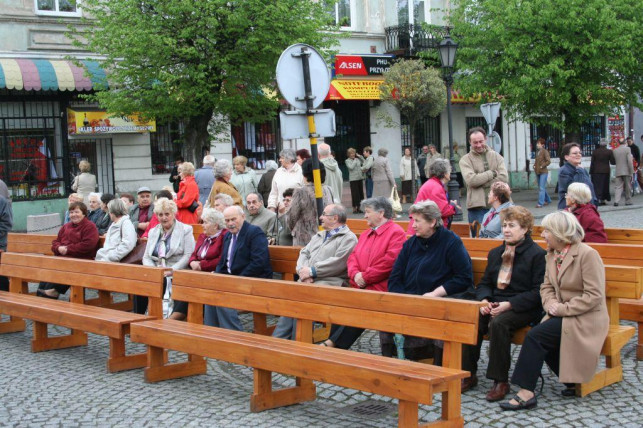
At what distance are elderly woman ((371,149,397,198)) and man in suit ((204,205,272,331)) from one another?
14325 millimetres

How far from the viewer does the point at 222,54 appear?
2112 centimetres

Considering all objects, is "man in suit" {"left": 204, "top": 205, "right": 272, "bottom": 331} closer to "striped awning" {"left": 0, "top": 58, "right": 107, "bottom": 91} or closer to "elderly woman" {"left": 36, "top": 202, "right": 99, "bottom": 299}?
"elderly woman" {"left": 36, "top": 202, "right": 99, "bottom": 299}

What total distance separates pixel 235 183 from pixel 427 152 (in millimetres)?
14186

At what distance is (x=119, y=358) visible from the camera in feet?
27.3

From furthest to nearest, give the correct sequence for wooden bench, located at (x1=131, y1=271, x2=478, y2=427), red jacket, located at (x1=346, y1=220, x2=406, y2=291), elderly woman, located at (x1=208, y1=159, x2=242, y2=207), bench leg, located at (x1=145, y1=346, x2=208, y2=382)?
elderly woman, located at (x1=208, y1=159, x2=242, y2=207)
red jacket, located at (x1=346, y1=220, x2=406, y2=291)
bench leg, located at (x1=145, y1=346, x2=208, y2=382)
wooden bench, located at (x1=131, y1=271, x2=478, y2=427)

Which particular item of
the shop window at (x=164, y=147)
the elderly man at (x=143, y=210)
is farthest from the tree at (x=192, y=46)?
the elderly man at (x=143, y=210)

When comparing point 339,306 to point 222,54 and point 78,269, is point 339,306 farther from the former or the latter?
point 222,54

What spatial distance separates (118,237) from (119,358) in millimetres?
3065

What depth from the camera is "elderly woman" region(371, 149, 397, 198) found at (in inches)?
921

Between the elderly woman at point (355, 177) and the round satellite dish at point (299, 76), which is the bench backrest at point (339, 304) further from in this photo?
the elderly woman at point (355, 177)

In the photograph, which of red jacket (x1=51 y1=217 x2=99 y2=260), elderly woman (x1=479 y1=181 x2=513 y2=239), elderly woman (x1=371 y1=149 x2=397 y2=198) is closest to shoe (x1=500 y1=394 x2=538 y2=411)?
elderly woman (x1=479 y1=181 x2=513 y2=239)

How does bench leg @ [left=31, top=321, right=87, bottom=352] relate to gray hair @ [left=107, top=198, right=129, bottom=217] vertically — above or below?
below

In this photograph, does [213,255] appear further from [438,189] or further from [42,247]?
[42,247]

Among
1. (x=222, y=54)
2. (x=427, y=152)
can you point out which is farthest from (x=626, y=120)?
(x=222, y=54)
